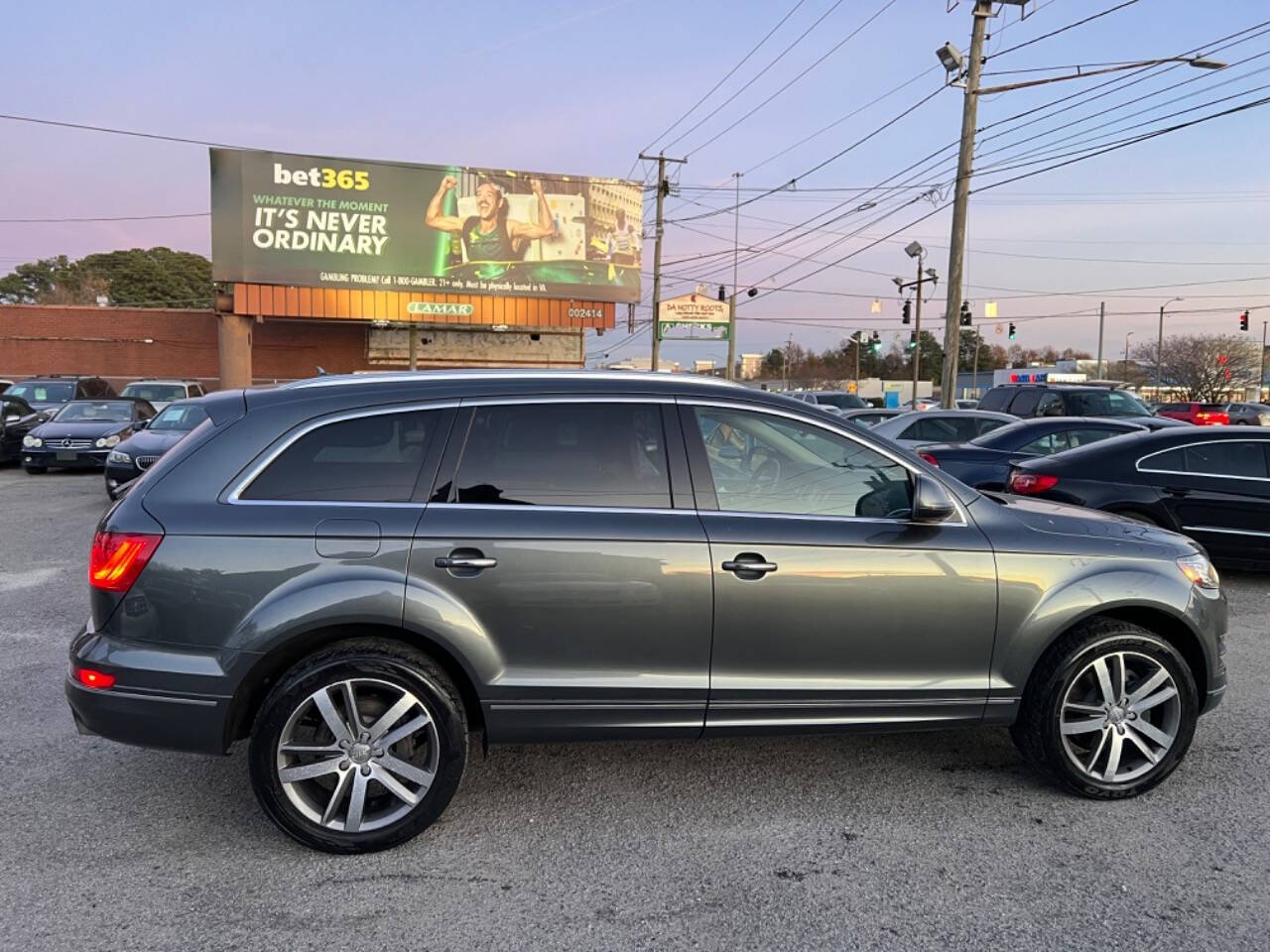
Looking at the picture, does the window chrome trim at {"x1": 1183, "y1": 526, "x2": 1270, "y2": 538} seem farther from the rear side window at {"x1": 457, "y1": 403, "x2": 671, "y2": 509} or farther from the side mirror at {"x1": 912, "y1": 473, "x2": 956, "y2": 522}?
the rear side window at {"x1": 457, "y1": 403, "x2": 671, "y2": 509}

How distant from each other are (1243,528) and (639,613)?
21.1 feet

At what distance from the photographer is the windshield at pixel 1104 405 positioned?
16.3 m

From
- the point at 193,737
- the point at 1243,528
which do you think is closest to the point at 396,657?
the point at 193,737

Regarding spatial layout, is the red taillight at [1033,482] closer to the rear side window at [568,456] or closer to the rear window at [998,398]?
the rear side window at [568,456]

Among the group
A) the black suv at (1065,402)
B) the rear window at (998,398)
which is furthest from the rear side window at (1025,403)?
the rear window at (998,398)

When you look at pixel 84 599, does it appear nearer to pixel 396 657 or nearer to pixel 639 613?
pixel 396 657

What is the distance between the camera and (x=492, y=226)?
3145cm

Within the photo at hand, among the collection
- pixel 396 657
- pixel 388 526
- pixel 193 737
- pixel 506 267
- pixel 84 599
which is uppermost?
pixel 506 267

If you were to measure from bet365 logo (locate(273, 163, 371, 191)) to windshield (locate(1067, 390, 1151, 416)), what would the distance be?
78.1 feet

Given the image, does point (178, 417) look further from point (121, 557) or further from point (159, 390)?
point (121, 557)

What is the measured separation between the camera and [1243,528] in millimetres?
7258

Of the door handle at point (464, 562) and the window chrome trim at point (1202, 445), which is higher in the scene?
the window chrome trim at point (1202, 445)

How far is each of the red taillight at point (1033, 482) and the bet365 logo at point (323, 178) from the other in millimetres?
27385

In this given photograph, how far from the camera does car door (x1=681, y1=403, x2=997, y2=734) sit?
339 cm
